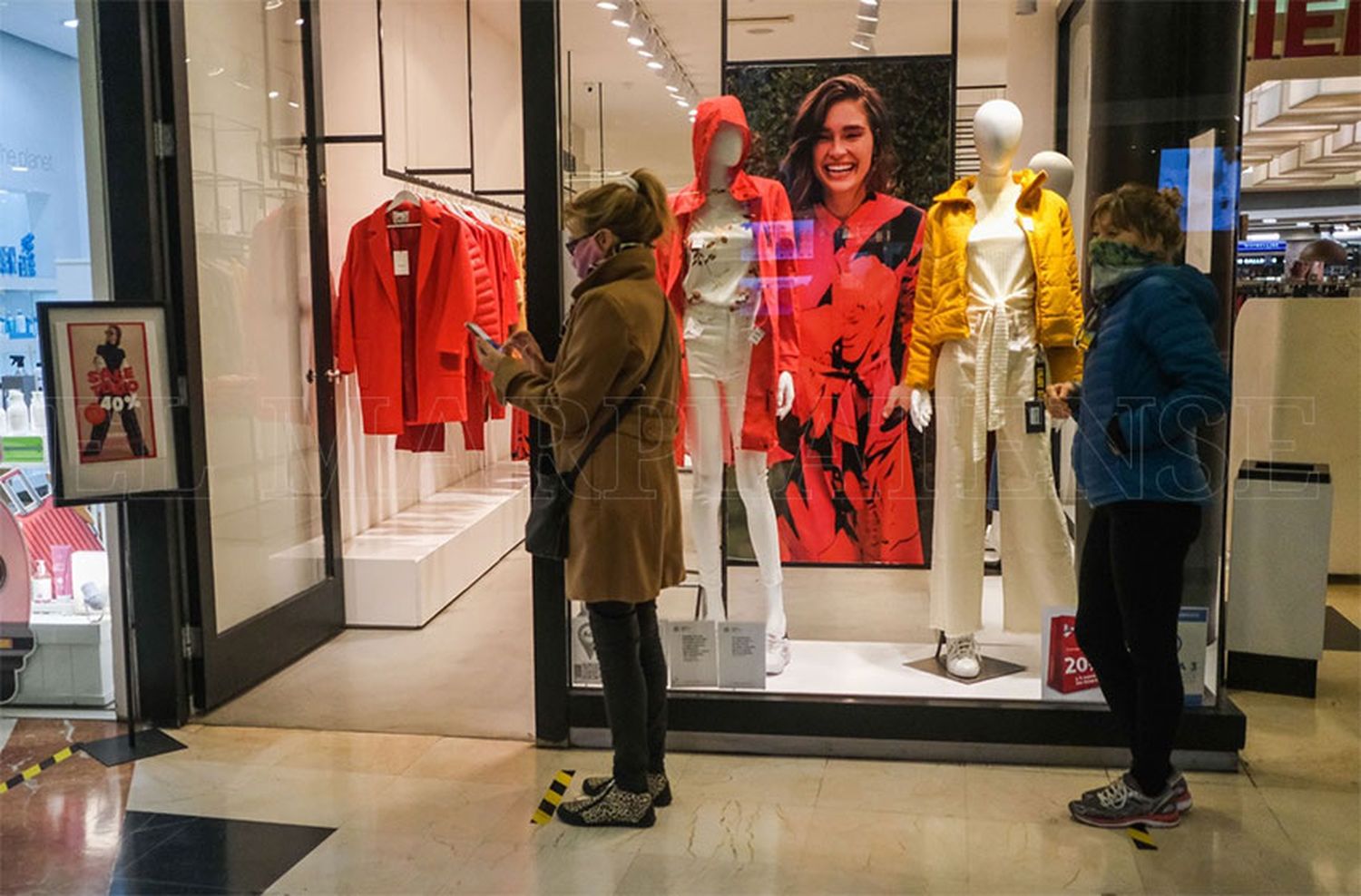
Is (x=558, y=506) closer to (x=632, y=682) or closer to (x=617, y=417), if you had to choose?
(x=617, y=417)

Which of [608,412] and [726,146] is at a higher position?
[726,146]

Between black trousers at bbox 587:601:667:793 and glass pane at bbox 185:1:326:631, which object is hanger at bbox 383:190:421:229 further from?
black trousers at bbox 587:601:667:793

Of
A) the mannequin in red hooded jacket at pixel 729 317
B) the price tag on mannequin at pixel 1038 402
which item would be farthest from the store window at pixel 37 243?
the price tag on mannequin at pixel 1038 402

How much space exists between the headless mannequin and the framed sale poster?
5.29 ft

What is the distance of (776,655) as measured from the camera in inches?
141

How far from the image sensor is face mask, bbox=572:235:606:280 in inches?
108

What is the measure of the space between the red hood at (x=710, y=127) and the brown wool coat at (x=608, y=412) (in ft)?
2.37

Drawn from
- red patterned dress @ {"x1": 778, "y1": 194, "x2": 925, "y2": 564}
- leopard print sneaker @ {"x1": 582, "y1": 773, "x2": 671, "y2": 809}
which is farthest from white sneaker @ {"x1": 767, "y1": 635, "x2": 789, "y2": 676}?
leopard print sneaker @ {"x1": 582, "y1": 773, "x2": 671, "y2": 809}

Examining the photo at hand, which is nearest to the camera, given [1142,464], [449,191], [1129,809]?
A: [1142,464]

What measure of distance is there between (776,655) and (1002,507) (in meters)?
0.82

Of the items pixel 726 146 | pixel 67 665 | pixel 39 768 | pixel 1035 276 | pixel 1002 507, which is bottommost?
pixel 39 768

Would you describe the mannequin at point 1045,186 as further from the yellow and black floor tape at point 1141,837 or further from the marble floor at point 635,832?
the yellow and black floor tape at point 1141,837

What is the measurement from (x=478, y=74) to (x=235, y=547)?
123 inches

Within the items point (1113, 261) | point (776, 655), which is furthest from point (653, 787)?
point (1113, 261)
